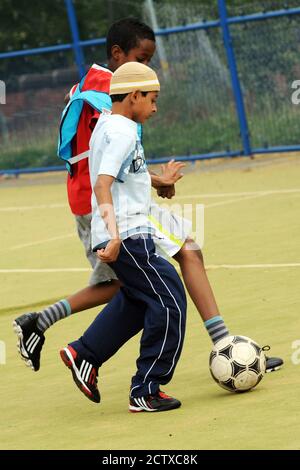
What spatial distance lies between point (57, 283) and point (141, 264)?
4879 mm

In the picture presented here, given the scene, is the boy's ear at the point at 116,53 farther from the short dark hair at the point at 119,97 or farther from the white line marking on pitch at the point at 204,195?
the white line marking on pitch at the point at 204,195

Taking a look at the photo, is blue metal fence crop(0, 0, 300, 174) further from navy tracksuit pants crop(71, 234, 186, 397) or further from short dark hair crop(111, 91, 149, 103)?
navy tracksuit pants crop(71, 234, 186, 397)

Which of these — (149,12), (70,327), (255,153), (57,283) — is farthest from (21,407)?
(149,12)

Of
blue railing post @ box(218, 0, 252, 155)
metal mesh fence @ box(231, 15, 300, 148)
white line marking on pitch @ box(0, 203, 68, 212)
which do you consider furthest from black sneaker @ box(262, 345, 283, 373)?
blue railing post @ box(218, 0, 252, 155)

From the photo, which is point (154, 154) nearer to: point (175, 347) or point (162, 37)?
point (162, 37)

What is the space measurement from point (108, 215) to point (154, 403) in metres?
0.98

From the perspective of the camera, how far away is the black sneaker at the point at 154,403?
7.07 metres

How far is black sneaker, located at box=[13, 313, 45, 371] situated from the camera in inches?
311

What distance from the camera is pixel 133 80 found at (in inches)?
284

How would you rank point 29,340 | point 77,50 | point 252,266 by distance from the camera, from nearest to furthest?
point 29,340 → point 252,266 → point 77,50

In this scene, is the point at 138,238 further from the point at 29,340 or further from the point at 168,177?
the point at 29,340

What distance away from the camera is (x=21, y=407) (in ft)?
24.7

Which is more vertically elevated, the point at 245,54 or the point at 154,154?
the point at 245,54

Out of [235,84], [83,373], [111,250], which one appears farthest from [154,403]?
[235,84]
